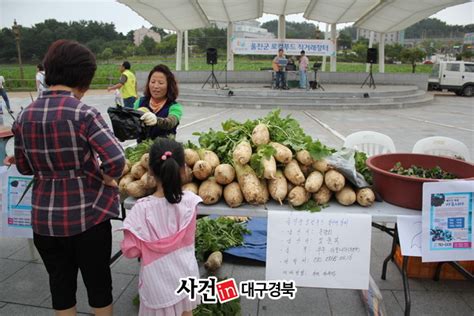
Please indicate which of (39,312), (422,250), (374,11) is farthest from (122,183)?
(374,11)

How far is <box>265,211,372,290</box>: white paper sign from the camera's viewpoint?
1.84 m

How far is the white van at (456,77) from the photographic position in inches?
A: 704

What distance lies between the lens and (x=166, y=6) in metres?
14.1

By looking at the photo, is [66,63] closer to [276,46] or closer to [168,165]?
[168,165]

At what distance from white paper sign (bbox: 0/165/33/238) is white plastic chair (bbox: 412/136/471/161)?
3093 mm

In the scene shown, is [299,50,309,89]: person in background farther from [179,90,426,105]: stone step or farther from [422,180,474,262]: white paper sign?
[422,180,474,262]: white paper sign

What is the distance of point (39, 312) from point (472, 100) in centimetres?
2000

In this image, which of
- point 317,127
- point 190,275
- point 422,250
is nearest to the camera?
point 190,275

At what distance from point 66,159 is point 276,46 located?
56.3ft

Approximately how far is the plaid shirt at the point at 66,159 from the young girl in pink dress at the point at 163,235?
Result: 191mm

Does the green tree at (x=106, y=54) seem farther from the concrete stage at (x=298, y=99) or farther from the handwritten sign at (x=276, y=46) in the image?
the concrete stage at (x=298, y=99)

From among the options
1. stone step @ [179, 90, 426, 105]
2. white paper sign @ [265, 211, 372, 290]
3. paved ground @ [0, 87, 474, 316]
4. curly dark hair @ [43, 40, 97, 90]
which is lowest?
paved ground @ [0, 87, 474, 316]

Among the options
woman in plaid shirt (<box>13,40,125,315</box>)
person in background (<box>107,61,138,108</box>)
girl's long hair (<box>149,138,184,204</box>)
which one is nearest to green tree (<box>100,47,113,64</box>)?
person in background (<box>107,61,138,108</box>)

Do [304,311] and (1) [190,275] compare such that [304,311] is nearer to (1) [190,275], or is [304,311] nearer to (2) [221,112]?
(1) [190,275]
